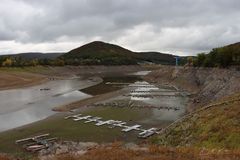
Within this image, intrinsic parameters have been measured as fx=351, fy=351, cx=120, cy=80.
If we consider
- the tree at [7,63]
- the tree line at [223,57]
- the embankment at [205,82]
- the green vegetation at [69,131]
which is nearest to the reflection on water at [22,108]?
the green vegetation at [69,131]

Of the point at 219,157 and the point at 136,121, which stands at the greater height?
the point at 219,157

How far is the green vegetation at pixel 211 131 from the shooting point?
24.5 meters

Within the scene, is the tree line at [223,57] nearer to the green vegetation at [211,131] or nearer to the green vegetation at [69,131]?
the green vegetation at [69,131]

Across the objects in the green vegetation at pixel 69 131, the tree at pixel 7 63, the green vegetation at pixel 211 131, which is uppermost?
the tree at pixel 7 63

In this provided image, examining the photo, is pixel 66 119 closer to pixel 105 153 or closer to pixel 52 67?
pixel 105 153

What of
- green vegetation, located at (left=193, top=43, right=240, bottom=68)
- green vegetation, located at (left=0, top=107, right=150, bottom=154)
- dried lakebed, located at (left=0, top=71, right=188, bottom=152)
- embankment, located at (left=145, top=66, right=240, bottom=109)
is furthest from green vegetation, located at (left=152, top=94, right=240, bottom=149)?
A: green vegetation, located at (left=193, top=43, right=240, bottom=68)

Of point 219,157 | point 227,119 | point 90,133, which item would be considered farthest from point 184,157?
point 90,133

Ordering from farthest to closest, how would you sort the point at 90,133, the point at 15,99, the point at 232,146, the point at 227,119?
the point at 15,99 < the point at 90,133 < the point at 227,119 < the point at 232,146

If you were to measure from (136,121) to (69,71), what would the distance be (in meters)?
138

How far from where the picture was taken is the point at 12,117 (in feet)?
171

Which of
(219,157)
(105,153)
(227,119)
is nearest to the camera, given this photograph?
(219,157)

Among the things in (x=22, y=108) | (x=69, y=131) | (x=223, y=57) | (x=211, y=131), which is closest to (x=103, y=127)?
(x=69, y=131)

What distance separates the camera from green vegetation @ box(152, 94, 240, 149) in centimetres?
2447

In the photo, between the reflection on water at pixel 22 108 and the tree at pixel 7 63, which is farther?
the tree at pixel 7 63
